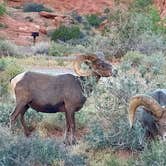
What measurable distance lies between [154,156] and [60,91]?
2.80m

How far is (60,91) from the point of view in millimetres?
9914

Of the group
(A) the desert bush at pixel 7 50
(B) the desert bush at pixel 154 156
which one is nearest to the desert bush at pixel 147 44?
(A) the desert bush at pixel 7 50

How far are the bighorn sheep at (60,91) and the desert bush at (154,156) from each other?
2.11 m

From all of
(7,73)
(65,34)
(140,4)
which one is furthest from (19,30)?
(7,73)

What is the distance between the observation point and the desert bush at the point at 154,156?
742cm

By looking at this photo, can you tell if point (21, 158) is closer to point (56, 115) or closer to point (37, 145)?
point (37, 145)

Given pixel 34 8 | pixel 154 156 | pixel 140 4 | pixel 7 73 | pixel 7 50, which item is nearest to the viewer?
pixel 154 156

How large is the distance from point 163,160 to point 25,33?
33413 mm

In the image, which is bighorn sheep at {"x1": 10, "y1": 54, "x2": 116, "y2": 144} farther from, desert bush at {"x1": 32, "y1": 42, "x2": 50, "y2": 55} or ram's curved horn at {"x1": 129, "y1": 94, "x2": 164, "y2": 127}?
desert bush at {"x1": 32, "y1": 42, "x2": 50, "y2": 55}

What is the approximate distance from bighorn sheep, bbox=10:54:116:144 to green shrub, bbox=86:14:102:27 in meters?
37.0

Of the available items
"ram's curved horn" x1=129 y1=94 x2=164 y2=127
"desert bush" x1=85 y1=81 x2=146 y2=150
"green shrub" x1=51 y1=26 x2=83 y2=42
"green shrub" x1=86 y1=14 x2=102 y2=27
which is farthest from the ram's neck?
"green shrub" x1=86 y1=14 x2=102 y2=27

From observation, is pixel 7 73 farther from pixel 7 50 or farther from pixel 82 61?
pixel 7 50

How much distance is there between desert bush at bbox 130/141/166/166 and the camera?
292 inches

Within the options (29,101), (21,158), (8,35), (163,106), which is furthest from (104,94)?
(8,35)
